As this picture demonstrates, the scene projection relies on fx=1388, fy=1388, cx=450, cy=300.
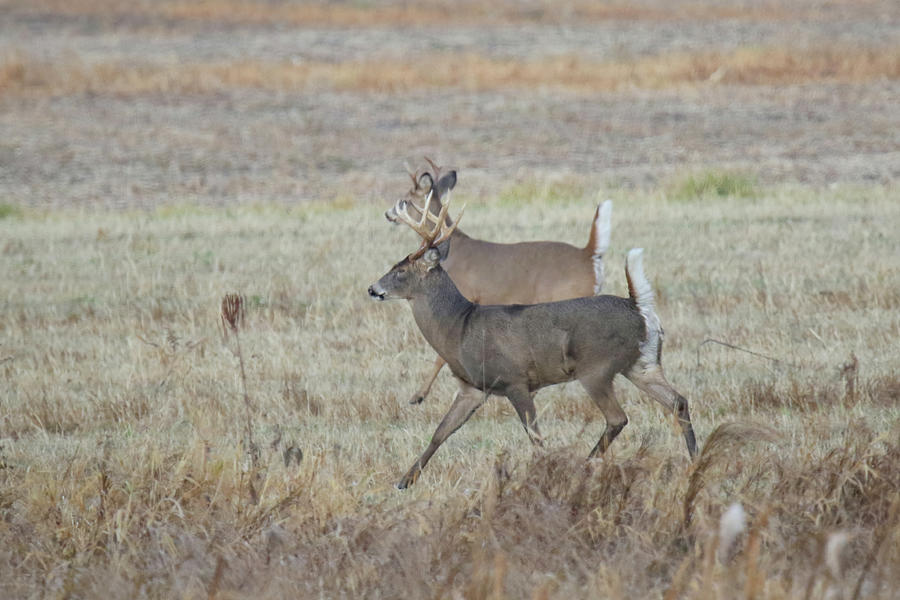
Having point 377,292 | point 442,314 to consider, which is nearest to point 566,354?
point 442,314

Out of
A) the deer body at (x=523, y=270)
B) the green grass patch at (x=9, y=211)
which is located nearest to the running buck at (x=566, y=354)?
the deer body at (x=523, y=270)

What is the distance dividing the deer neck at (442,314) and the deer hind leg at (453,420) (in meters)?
0.21

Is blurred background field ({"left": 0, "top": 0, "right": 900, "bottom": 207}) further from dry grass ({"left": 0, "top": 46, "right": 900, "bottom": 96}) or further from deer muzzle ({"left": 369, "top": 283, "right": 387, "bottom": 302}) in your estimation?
deer muzzle ({"left": 369, "top": 283, "right": 387, "bottom": 302})

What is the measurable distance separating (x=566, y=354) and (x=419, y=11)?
36.7 m

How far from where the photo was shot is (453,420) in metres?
6.65

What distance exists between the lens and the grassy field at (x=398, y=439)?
4.73 meters

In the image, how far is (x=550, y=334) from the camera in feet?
22.1

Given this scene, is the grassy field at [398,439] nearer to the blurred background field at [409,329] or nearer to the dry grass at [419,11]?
the blurred background field at [409,329]

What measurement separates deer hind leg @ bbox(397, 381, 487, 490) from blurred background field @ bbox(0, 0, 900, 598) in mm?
152

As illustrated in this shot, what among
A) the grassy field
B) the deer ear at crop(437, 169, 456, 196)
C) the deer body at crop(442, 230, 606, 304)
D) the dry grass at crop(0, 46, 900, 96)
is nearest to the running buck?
the grassy field

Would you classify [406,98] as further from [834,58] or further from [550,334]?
[550,334]

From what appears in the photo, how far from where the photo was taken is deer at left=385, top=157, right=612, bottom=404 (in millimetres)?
8531

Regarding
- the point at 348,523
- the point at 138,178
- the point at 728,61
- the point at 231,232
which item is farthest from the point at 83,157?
the point at 348,523

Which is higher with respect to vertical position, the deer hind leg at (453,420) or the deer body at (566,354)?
the deer body at (566,354)
